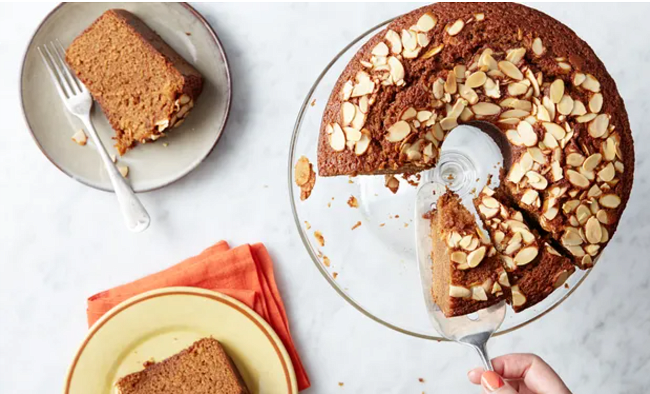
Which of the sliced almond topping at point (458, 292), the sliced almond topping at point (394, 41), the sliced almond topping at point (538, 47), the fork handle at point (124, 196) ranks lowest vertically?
the fork handle at point (124, 196)

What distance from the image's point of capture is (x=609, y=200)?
1.25 metres

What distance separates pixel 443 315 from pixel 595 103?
1.81ft

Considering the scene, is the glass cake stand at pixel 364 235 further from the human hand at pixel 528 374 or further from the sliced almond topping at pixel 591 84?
the sliced almond topping at pixel 591 84

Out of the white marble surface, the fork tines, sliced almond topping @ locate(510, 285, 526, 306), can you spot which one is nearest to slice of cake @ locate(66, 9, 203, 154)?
the fork tines

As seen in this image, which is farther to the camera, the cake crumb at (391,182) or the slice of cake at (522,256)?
the cake crumb at (391,182)

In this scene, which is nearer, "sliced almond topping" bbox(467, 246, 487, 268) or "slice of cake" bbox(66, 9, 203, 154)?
"sliced almond topping" bbox(467, 246, 487, 268)

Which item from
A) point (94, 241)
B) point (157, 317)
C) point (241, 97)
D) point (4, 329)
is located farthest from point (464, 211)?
point (4, 329)

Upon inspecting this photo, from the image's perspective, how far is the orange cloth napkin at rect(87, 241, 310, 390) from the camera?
5.83 feet

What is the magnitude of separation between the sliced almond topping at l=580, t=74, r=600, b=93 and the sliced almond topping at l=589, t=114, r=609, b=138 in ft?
0.18

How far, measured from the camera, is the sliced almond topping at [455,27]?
1236 mm

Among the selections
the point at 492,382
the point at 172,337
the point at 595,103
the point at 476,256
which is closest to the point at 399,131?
the point at 476,256

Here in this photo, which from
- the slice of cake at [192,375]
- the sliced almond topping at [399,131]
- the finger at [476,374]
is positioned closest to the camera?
the sliced almond topping at [399,131]

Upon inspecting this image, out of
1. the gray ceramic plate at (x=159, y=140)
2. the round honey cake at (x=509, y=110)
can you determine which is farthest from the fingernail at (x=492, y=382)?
the gray ceramic plate at (x=159, y=140)

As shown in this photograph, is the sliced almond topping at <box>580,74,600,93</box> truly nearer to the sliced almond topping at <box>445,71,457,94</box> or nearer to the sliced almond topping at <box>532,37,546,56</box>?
the sliced almond topping at <box>532,37,546,56</box>
